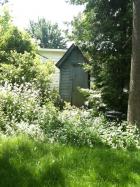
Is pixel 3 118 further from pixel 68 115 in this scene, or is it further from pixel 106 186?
pixel 106 186

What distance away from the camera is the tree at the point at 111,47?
15565 mm

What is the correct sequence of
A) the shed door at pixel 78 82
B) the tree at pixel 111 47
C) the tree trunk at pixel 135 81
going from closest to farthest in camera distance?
the tree trunk at pixel 135 81
the tree at pixel 111 47
the shed door at pixel 78 82

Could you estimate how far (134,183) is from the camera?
265 inches

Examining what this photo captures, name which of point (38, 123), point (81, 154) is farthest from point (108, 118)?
point (81, 154)

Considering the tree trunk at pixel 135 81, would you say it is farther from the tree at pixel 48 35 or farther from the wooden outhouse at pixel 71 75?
the tree at pixel 48 35

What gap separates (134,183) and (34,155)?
2.09m

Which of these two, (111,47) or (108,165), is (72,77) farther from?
(108,165)

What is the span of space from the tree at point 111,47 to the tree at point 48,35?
69.7 meters

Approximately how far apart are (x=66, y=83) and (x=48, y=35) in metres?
57.4

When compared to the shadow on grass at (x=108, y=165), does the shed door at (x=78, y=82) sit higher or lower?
lower

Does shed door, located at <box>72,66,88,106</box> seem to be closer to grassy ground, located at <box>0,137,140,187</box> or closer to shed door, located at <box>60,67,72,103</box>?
shed door, located at <box>60,67,72,103</box>

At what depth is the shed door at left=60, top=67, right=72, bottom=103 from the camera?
30938 millimetres

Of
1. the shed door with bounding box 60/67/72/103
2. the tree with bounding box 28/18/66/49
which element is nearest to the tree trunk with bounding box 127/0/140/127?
the shed door with bounding box 60/67/72/103

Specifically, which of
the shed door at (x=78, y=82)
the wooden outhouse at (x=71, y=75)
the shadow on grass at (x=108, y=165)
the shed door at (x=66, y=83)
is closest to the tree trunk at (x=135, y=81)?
the shadow on grass at (x=108, y=165)
